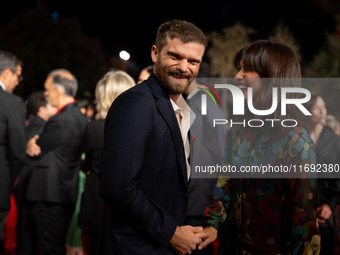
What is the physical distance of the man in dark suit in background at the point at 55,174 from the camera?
162 inches

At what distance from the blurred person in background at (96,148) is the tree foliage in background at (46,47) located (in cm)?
2503

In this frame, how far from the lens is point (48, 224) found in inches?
163

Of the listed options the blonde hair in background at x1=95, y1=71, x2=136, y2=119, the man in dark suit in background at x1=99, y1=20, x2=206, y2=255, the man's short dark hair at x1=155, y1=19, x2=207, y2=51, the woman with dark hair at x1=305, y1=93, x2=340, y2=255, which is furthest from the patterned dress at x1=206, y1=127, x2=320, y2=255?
the woman with dark hair at x1=305, y1=93, x2=340, y2=255

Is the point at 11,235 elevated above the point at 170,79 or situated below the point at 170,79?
below

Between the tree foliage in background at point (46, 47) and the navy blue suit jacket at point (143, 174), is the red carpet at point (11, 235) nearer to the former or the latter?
the navy blue suit jacket at point (143, 174)

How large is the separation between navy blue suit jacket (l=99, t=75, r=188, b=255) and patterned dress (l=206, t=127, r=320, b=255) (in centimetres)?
36

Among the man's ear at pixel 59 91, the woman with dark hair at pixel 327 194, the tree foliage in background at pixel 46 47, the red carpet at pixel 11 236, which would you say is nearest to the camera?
the woman with dark hair at pixel 327 194

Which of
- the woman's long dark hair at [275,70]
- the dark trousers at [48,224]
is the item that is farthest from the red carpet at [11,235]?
the woman's long dark hair at [275,70]

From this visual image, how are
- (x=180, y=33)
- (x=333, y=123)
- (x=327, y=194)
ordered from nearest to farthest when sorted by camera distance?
(x=180, y=33), (x=327, y=194), (x=333, y=123)

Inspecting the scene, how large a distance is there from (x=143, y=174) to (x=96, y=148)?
1.86 meters

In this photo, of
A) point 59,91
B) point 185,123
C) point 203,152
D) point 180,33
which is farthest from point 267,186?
point 59,91

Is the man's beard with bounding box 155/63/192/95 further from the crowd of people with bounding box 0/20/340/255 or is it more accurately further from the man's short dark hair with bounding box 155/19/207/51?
the man's short dark hair with bounding box 155/19/207/51

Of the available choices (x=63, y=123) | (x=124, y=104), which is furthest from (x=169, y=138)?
(x=63, y=123)

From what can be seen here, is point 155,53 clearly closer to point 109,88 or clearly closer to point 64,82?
point 109,88
